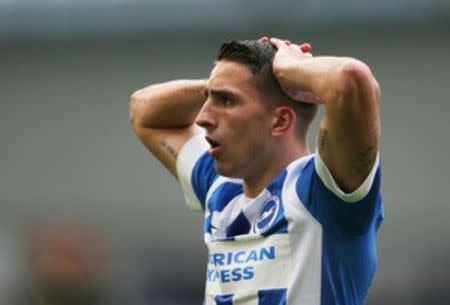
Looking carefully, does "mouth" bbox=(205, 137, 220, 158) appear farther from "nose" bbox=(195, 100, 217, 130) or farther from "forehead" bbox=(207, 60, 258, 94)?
"forehead" bbox=(207, 60, 258, 94)

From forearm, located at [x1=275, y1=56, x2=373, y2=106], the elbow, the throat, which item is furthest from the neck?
the elbow

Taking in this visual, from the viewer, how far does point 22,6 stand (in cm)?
1538

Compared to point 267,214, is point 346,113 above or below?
above

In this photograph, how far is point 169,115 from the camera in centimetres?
605

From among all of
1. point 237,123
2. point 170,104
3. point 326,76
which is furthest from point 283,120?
point 170,104

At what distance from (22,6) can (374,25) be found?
367cm

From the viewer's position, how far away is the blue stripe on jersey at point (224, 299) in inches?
207

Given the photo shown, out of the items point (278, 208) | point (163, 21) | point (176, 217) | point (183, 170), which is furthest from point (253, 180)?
point (163, 21)

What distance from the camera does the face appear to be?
5266mm

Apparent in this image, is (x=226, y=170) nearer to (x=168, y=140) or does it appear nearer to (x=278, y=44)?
(x=278, y=44)

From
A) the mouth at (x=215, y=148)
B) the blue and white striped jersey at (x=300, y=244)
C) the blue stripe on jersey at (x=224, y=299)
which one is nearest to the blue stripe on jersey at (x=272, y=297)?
the blue and white striped jersey at (x=300, y=244)

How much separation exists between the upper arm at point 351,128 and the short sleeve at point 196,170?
0.96 m

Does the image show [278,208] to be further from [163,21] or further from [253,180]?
[163,21]

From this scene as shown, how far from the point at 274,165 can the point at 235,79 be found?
0.33 meters
